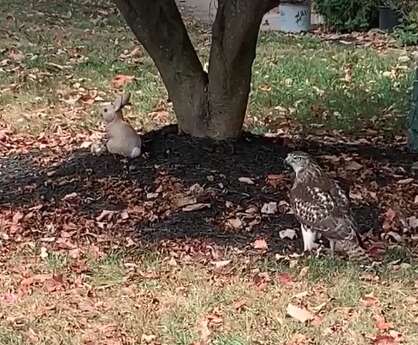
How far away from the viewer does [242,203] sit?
17.0ft

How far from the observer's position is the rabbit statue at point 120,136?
18.6 ft

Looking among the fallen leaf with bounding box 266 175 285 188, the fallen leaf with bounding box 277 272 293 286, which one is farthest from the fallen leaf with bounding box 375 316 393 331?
the fallen leaf with bounding box 266 175 285 188

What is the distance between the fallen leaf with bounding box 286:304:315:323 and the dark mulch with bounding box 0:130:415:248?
76 cm

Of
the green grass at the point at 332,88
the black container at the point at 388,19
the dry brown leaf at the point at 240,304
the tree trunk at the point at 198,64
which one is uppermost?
the tree trunk at the point at 198,64

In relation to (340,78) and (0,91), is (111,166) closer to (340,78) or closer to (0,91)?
(0,91)

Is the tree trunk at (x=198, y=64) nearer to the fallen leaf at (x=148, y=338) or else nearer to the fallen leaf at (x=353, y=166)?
the fallen leaf at (x=353, y=166)

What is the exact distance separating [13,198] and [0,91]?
10.3ft

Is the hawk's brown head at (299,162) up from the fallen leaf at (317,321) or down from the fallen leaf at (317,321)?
up

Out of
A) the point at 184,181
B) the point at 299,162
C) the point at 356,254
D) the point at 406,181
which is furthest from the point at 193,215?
the point at 406,181

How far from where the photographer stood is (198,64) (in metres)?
5.75

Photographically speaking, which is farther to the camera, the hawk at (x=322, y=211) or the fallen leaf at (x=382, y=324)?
the hawk at (x=322, y=211)

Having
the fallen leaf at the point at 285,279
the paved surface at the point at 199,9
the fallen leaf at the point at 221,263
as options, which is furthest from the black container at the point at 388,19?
the fallen leaf at the point at 285,279

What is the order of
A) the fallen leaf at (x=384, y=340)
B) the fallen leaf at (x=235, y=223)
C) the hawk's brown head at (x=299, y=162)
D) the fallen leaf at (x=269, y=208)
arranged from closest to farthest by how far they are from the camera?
the fallen leaf at (x=384, y=340), the hawk's brown head at (x=299, y=162), the fallen leaf at (x=235, y=223), the fallen leaf at (x=269, y=208)

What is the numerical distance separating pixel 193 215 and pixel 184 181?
14.0 inches
